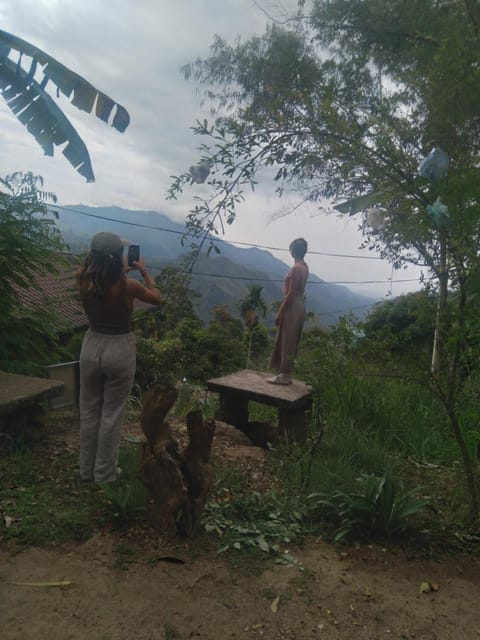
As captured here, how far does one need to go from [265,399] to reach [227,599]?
8.58 ft

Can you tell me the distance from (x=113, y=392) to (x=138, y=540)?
92 centimetres

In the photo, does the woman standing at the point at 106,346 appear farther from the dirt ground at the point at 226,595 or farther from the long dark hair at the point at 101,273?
the dirt ground at the point at 226,595

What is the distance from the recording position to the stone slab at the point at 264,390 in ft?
15.2

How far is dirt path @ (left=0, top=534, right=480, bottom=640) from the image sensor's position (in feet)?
6.49

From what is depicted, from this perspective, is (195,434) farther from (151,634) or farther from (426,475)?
Result: (426,475)

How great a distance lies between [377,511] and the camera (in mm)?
2781

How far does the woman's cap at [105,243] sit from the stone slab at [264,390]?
2.36m

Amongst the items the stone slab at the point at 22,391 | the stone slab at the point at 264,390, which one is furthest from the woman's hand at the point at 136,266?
the stone slab at the point at 264,390

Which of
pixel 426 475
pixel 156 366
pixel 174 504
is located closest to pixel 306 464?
pixel 426 475

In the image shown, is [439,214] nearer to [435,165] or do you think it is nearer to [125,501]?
[435,165]

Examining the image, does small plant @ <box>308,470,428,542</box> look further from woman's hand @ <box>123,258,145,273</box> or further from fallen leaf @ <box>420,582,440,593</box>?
woman's hand @ <box>123,258,145,273</box>

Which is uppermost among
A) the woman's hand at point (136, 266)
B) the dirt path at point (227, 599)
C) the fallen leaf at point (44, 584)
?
the woman's hand at point (136, 266)

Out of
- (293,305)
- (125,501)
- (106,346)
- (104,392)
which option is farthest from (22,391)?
(293,305)

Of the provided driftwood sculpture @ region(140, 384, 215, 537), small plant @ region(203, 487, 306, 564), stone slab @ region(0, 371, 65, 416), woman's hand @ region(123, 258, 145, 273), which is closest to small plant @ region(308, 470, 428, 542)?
small plant @ region(203, 487, 306, 564)
